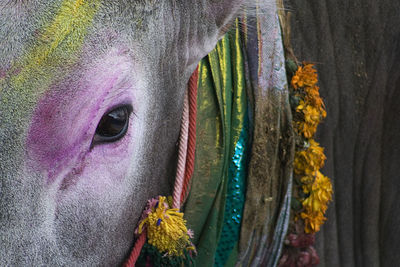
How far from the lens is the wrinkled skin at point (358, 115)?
2254 millimetres

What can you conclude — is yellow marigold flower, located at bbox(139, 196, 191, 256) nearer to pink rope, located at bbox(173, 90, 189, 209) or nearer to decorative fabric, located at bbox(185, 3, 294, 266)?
pink rope, located at bbox(173, 90, 189, 209)

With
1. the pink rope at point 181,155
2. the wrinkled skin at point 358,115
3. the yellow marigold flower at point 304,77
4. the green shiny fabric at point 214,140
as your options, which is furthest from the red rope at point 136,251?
the wrinkled skin at point 358,115

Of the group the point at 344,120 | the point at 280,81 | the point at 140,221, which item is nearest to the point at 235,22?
the point at 280,81

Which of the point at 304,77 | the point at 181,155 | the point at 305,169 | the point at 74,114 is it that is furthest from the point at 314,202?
the point at 74,114

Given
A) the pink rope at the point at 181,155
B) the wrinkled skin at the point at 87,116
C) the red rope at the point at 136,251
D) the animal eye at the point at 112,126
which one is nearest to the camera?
the wrinkled skin at the point at 87,116

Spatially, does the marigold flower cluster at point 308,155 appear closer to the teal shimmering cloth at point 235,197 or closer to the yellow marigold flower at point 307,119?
the yellow marigold flower at point 307,119

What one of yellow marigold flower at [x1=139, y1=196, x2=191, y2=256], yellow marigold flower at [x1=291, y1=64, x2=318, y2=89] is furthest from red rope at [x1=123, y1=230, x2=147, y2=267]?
yellow marigold flower at [x1=291, y1=64, x2=318, y2=89]

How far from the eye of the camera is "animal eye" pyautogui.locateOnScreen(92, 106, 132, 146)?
53.6 inches

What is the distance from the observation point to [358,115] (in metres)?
2.29

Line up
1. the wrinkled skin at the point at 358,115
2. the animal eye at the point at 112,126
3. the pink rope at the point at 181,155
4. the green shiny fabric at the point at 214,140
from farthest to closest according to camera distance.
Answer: the wrinkled skin at the point at 358,115
the green shiny fabric at the point at 214,140
the pink rope at the point at 181,155
the animal eye at the point at 112,126

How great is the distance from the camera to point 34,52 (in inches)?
48.2

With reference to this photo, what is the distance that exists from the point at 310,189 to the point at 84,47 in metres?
1.08

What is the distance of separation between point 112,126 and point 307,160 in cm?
87

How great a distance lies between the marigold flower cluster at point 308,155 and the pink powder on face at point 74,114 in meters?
0.81
